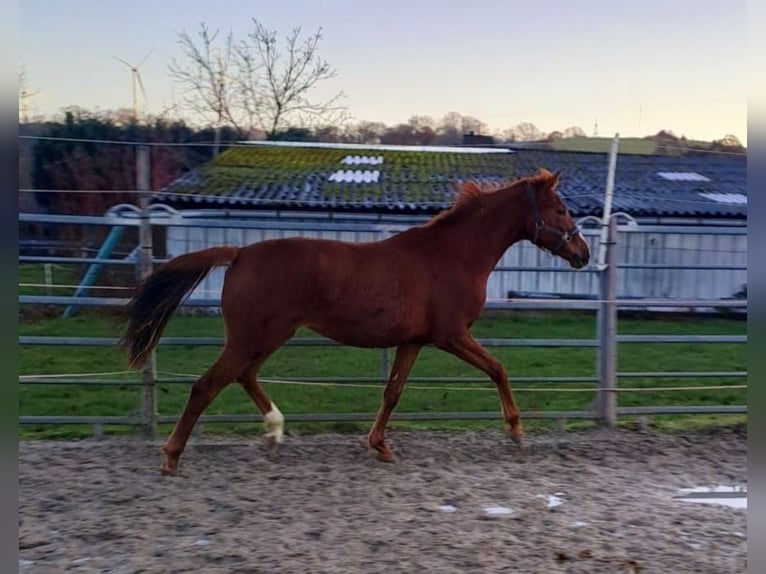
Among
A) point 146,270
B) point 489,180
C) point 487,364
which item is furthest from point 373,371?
point 489,180

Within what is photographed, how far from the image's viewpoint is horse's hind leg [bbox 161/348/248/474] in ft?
13.0

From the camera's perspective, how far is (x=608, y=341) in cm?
512

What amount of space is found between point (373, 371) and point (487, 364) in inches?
105

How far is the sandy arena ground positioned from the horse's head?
1.31 m

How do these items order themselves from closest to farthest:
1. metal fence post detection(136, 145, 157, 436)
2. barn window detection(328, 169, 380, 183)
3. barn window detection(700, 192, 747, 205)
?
metal fence post detection(136, 145, 157, 436) < barn window detection(328, 169, 380, 183) < barn window detection(700, 192, 747, 205)

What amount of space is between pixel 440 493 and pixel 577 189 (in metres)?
8.96

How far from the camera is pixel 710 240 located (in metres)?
11.4

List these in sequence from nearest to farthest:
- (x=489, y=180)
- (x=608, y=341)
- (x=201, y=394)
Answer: (x=201, y=394), (x=608, y=341), (x=489, y=180)

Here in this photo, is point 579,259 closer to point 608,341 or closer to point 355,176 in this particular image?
point 608,341

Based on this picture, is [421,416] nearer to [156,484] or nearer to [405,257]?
[405,257]

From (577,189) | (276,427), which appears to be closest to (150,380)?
(276,427)

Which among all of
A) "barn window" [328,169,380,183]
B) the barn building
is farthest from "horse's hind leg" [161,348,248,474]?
"barn window" [328,169,380,183]

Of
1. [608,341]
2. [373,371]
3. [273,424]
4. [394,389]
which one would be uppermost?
[608,341]

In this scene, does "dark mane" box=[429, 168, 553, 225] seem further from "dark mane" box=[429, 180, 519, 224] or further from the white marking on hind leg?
the white marking on hind leg
